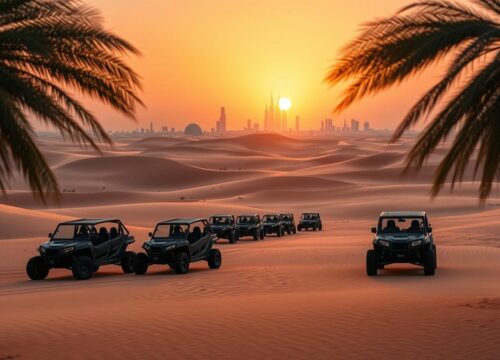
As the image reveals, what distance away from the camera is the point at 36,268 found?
22031 mm

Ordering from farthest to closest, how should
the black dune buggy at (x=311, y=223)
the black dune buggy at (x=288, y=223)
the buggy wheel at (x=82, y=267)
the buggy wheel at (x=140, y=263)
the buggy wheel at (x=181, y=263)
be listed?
the black dune buggy at (x=311, y=223) → the black dune buggy at (x=288, y=223) → the buggy wheel at (x=140, y=263) → the buggy wheel at (x=181, y=263) → the buggy wheel at (x=82, y=267)

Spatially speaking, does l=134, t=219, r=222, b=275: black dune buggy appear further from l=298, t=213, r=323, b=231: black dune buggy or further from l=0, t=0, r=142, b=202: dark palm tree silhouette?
l=298, t=213, r=323, b=231: black dune buggy

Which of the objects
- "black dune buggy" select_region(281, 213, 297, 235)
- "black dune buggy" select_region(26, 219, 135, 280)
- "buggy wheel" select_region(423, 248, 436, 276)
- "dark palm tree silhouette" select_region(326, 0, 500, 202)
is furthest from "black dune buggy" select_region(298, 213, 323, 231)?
"dark palm tree silhouette" select_region(326, 0, 500, 202)

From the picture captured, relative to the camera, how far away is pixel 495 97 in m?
12.3

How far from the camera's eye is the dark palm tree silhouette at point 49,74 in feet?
34.9

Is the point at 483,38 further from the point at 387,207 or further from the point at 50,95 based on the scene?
the point at 387,207

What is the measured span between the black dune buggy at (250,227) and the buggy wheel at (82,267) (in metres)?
18.4

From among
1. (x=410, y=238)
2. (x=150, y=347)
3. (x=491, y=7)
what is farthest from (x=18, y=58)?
(x=410, y=238)

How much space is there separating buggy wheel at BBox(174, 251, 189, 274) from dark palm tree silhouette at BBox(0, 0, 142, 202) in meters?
10.4

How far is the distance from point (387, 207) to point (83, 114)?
53.5 metres

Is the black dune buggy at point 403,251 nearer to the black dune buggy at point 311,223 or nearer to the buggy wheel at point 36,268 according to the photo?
the buggy wheel at point 36,268

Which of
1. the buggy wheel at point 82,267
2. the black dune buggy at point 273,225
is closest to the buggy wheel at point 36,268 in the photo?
the buggy wheel at point 82,267

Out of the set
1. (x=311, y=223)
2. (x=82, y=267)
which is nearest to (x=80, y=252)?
(x=82, y=267)

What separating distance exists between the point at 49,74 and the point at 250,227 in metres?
29.1
